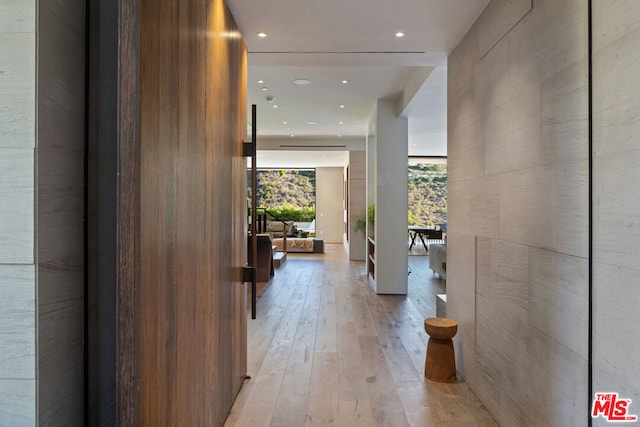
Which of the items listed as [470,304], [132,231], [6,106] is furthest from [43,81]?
[470,304]

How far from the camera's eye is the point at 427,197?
18.5 metres

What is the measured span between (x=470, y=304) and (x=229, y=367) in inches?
70.2

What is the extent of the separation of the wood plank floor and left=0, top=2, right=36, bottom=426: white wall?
1.81 m

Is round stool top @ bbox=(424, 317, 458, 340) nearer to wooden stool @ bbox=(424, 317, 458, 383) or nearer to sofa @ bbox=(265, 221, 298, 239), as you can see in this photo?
wooden stool @ bbox=(424, 317, 458, 383)

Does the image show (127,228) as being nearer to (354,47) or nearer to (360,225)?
(354,47)

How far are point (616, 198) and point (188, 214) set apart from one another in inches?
66.1

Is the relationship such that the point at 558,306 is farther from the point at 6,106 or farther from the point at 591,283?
the point at 6,106

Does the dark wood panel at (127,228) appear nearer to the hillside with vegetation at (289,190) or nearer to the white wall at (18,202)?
the white wall at (18,202)

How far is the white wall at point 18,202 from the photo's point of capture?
976 mm

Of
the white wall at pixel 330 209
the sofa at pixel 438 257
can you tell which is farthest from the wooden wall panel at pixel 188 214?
the white wall at pixel 330 209

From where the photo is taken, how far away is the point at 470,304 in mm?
3105

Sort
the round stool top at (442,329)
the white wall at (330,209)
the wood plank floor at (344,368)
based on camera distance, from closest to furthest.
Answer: the wood plank floor at (344,368)
the round stool top at (442,329)
the white wall at (330,209)

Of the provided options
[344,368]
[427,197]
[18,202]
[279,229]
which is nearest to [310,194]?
[279,229]

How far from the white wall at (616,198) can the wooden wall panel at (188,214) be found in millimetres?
1632
